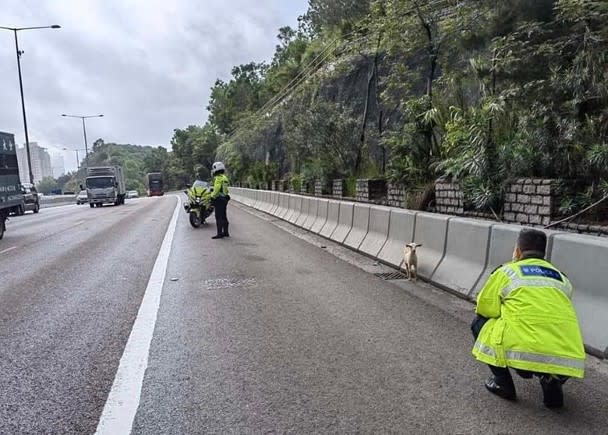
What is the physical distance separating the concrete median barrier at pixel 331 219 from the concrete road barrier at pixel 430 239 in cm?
439

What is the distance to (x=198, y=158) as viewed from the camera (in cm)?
9631

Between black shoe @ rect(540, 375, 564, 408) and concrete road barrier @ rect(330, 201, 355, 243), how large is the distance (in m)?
7.72

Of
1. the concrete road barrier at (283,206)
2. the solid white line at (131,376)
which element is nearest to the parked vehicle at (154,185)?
the concrete road barrier at (283,206)

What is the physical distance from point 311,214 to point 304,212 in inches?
38.1

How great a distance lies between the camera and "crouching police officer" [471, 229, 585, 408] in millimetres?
3369

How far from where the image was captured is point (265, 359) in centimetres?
457

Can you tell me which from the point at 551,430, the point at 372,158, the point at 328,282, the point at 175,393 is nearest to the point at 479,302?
the point at 551,430

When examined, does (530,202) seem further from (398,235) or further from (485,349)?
(485,349)

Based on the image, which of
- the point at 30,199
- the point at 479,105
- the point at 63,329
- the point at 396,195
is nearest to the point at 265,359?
the point at 63,329

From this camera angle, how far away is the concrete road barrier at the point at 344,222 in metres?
11.4

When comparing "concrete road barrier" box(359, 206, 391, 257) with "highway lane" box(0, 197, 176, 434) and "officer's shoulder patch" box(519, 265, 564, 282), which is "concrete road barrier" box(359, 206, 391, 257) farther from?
"officer's shoulder patch" box(519, 265, 564, 282)

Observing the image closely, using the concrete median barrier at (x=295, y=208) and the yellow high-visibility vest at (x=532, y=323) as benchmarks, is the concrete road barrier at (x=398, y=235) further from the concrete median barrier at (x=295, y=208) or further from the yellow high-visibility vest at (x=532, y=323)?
the concrete median barrier at (x=295, y=208)

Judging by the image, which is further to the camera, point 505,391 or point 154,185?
point 154,185

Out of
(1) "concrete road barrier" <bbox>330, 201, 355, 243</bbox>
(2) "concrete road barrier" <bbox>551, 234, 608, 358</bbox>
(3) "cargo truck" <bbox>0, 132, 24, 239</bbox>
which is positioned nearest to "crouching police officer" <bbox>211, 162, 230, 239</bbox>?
(1) "concrete road barrier" <bbox>330, 201, 355, 243</bbox>
